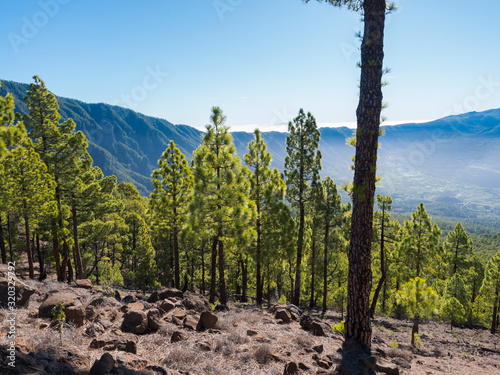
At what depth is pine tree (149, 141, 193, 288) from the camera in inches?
681

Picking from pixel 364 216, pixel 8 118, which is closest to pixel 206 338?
pixel 364 216

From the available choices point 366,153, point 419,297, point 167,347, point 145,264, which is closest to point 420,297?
point 419,297

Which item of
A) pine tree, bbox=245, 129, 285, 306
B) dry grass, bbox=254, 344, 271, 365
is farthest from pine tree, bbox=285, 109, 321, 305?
dry grass, bbox=254, 344, 271, 365

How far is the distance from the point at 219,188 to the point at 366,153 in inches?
326

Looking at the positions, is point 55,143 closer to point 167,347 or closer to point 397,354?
point 167,347

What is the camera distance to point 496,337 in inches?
1088

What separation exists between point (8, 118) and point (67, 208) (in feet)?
37.8

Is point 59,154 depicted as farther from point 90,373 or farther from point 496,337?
point 496,337

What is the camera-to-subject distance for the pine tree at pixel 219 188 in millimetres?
13203

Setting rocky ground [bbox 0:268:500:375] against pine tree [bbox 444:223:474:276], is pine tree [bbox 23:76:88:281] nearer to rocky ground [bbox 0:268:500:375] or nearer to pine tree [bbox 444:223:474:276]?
rocky ground [bbox 0:268:500:375]

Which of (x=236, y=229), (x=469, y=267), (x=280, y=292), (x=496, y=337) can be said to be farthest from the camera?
(x=280, y=292)

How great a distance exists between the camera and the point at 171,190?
17.6 metres

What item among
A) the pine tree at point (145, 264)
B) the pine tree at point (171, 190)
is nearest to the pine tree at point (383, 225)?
the pine tree at point (171, 190)

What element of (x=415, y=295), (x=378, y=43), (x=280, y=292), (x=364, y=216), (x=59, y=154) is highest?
(x=378, y=43)
